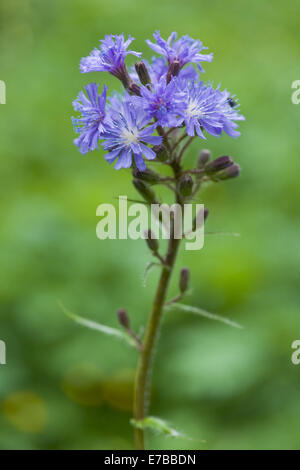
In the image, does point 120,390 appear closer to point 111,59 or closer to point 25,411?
point 25,411

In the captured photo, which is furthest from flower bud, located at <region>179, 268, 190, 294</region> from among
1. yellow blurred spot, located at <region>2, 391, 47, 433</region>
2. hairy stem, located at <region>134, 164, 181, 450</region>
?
yellow blurred spot, located at <region>2, 391, 47, 433</region>

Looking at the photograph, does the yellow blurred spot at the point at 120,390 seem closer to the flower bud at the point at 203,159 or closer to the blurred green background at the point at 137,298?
the blurred green background at the point at 137,298

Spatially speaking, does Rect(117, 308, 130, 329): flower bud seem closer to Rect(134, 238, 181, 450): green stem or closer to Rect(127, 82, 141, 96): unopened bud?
Rect(134, 238, 181, 450): green stem

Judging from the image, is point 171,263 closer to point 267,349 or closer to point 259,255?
point 267,349

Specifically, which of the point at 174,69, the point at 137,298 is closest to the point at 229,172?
the point at 174,69

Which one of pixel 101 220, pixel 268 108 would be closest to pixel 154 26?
pixel 268 108
